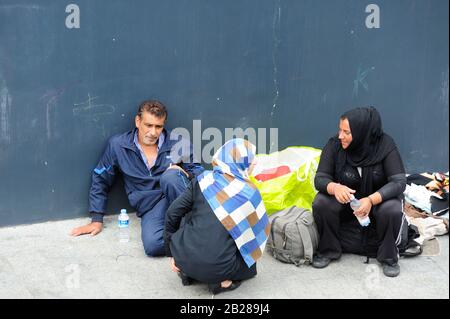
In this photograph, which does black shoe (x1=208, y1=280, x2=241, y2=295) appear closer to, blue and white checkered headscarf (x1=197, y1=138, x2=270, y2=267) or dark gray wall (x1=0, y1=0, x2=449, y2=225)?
blue and white checkered headscarf (x1=197, y1=138, x2=270, y2=267)

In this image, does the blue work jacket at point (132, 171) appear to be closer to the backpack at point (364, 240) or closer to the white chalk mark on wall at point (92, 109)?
→ the white chalk mark on wall at point (92, 109)

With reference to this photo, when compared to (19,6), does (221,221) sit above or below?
below

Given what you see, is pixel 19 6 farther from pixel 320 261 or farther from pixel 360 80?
pixel 360 80

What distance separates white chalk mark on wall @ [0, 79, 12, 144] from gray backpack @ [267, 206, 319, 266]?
79.3 inches

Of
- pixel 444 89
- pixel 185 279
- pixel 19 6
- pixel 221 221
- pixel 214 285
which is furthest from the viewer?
pixel 444 89

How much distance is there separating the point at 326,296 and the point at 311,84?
2.21 meters

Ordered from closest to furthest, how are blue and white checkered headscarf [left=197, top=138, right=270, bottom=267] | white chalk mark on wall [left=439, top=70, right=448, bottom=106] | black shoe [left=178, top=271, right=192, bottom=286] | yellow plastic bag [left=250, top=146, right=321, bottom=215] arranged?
blue and white checkered headscarf [left=197, top=138, right=270, bottom=267]
black shoe [left=178, top=271, right=192, bottom=286]
yellow plastic bag [left=250, top=146, right=321, bottom=215]
white chalk mark on wall [left=439, top=70, right=448, bottom=106]

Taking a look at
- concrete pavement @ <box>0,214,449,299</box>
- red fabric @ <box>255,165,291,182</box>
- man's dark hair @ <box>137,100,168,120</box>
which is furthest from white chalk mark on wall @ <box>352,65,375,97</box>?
man's dark hair @ <box>137,100,168,120</box>

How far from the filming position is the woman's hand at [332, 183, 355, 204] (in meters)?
5.42

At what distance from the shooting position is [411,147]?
24.0 ft

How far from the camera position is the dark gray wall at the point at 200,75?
5746 millimetres

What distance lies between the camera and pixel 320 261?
5.57 metres

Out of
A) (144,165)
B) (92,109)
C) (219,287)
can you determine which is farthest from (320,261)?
(92,109)

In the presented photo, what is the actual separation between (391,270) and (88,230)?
87.2 inches
